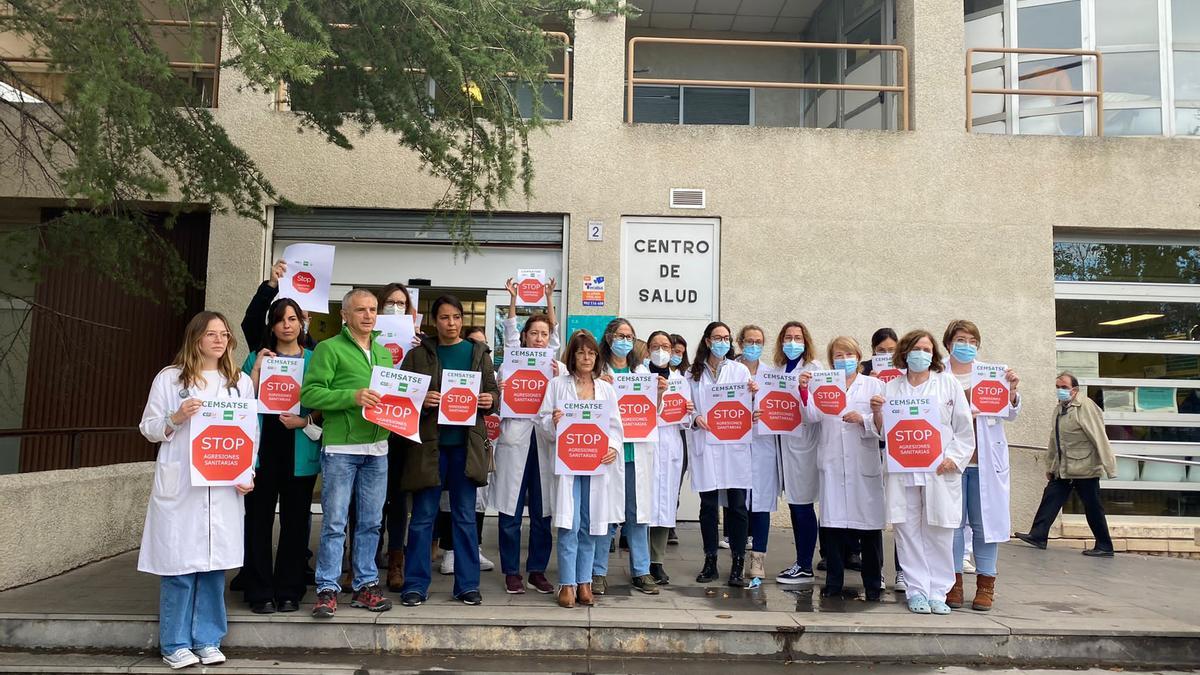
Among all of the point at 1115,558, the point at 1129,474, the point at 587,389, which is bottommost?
the point at 1115,558

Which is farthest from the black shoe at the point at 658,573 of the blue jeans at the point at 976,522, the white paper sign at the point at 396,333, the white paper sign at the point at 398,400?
the white paper sign at the point at 396,333

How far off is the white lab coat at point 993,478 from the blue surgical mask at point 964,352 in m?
0.46

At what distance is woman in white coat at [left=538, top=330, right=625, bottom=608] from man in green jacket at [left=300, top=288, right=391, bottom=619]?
1.20 m

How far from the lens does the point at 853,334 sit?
10.1m

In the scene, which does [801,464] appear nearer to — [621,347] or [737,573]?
[737,573]

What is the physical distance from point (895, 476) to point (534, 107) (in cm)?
432

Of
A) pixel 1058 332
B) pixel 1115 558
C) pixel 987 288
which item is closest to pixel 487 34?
pixel 987 288

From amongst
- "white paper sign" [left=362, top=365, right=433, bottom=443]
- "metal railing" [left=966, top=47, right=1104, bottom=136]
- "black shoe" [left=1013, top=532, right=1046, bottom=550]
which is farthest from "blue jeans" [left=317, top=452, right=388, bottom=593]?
"metal railing" [left=966, top=47, right=1104, bottom=136]

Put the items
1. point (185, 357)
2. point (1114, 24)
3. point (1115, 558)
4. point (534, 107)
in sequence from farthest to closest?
1. point (1114, 24)
2. point (1115, 558)
3. point (534, 107)
4. point (185, 357)

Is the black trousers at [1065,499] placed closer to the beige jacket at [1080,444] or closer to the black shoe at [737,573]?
the beige jacket at [1080,444]

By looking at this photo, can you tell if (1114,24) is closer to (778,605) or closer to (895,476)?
(895,476)

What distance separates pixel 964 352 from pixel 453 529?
4.12 meters

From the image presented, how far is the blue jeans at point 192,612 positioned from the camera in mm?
4793

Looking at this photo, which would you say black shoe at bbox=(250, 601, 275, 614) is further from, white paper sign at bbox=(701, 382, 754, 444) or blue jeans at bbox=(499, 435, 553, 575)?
white paper sign at bbox=(701, 382, 754, 444)
